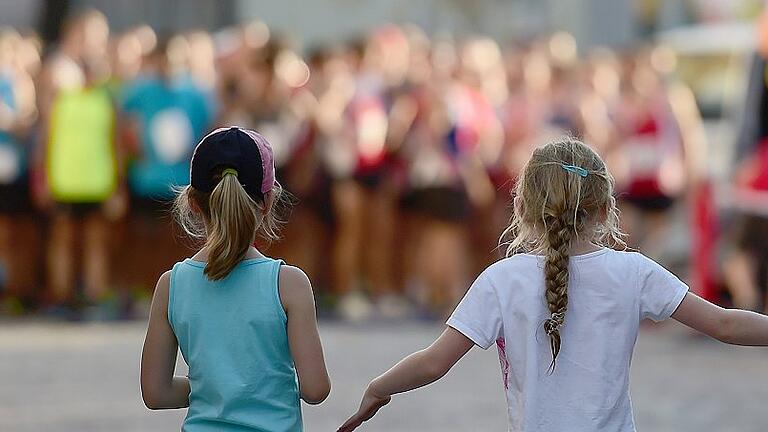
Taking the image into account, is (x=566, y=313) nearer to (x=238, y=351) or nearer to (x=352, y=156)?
(x=238, y=351)

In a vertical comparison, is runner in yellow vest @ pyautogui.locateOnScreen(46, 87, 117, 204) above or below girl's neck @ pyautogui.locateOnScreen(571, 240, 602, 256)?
below

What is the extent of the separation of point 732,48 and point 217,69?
4757 millimetres

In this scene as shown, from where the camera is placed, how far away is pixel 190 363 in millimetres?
4414

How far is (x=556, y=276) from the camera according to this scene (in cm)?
431

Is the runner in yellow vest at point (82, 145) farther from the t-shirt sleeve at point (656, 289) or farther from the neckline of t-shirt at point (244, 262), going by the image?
the t-shirt sleeve at point (656, 289)

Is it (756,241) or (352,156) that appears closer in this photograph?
(756,241)

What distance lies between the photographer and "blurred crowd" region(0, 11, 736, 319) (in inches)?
577

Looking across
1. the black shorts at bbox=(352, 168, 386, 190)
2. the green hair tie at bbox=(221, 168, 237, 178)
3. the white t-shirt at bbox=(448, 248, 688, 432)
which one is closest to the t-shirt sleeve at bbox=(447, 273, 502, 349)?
the white t-shirt at bbox=(448, 248, 688, 432)

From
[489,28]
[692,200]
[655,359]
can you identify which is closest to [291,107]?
[692,200]

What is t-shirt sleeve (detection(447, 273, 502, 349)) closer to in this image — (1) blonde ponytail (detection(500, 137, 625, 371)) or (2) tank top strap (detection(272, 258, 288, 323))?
(1) blonde ponytail (detection(500, 137, 625, 371))

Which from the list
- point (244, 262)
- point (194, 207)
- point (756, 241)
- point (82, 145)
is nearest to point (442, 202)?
point (756, 241)

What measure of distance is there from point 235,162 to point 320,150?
34.8ft

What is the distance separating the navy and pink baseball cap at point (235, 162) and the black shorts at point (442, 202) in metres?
10.7

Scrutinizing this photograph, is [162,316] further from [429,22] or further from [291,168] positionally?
[429,22]
